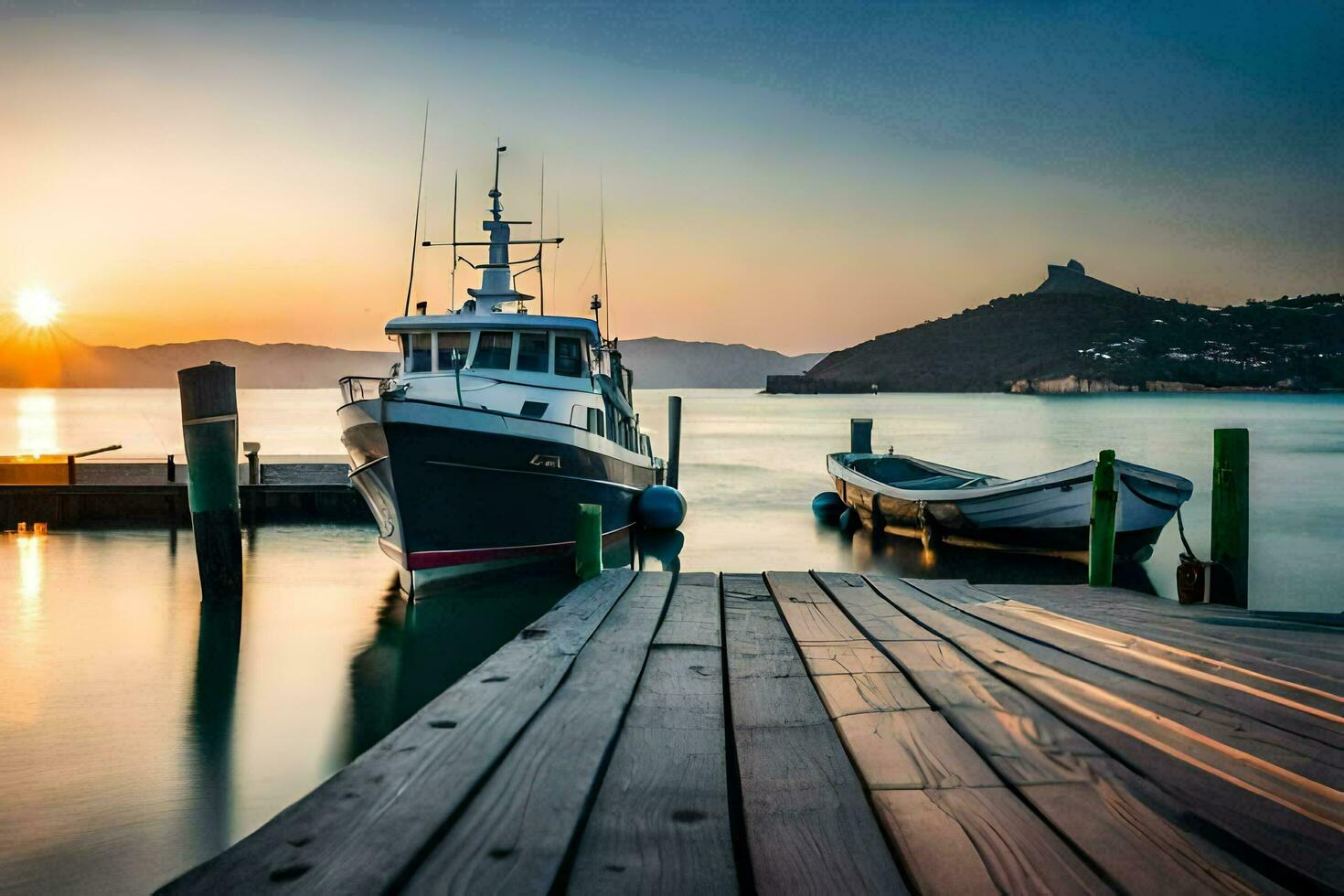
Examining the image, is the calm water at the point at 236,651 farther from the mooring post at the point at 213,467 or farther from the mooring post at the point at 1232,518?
the mooring post at the point at 1232,518

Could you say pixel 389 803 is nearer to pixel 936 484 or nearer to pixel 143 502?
pixel 936 484

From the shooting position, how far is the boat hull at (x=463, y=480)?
13625 mm

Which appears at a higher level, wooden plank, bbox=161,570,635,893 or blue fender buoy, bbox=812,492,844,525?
wooden plank, bbox=161,570,635,893

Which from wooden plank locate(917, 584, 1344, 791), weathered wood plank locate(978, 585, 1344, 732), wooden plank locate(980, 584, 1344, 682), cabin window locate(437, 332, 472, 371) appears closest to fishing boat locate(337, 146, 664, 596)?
cabin window locate(437, 332, 472, 371)

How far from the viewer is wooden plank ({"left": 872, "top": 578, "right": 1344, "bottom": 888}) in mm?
2150

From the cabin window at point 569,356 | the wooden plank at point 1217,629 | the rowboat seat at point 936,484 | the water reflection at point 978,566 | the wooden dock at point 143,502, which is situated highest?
the cabin window at point 569,356

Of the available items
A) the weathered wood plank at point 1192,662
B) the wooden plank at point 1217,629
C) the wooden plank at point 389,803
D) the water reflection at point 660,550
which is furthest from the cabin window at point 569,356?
the wooden plank at point 389,803

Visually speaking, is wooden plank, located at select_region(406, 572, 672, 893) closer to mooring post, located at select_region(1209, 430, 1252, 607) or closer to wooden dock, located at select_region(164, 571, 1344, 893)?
wooden dock, located at select_region(164, 571, 1344, 893)

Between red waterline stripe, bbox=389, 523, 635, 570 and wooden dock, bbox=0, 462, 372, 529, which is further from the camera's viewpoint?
wooden dock, bbox=0, 462, 372, 529

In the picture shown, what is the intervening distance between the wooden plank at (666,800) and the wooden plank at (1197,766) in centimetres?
85

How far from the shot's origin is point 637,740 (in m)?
2.90

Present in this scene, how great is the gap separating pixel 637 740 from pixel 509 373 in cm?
1418

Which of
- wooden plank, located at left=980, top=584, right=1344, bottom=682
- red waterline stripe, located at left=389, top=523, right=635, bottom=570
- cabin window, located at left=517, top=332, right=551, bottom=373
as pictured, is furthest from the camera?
cabin window, located at left=517, top=332, right=551, bottom=373

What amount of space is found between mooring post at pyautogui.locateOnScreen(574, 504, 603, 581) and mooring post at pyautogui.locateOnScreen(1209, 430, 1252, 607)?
15.9 ft
